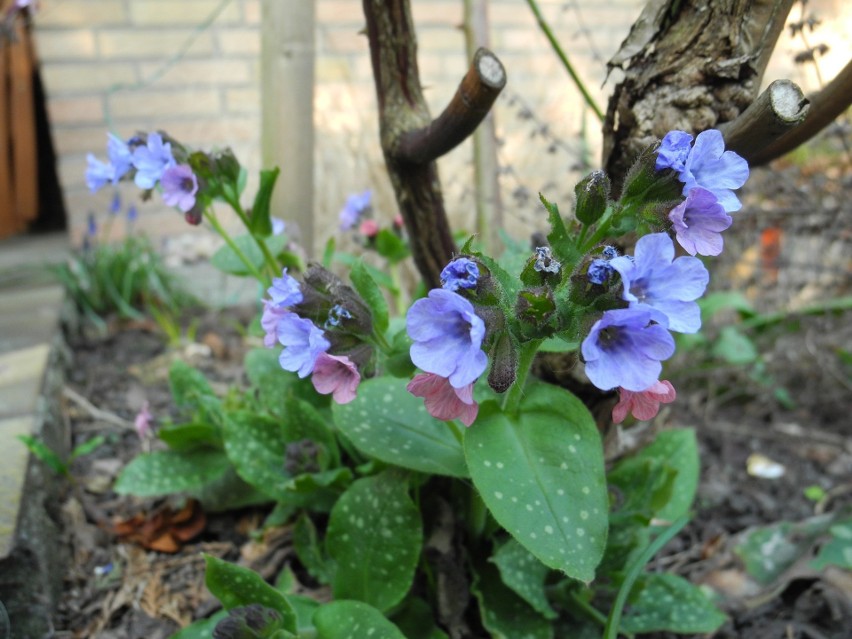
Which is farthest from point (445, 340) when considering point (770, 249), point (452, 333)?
point (770, 249)

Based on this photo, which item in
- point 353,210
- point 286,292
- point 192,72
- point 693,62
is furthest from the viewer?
point 192,72

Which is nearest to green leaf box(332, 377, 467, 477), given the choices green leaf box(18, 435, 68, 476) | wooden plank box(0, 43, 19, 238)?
green leaf box(18, 435, 68, 476)

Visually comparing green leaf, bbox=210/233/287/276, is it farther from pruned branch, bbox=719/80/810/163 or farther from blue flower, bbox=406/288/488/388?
pruned branch, bbox=719/80/810/163

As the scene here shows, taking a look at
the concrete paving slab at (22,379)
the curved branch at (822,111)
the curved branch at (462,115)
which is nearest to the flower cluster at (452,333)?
the curved branch at (462,115)

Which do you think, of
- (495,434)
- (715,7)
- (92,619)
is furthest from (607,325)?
(92,619)

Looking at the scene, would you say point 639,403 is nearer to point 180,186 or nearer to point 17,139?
point 180,186
